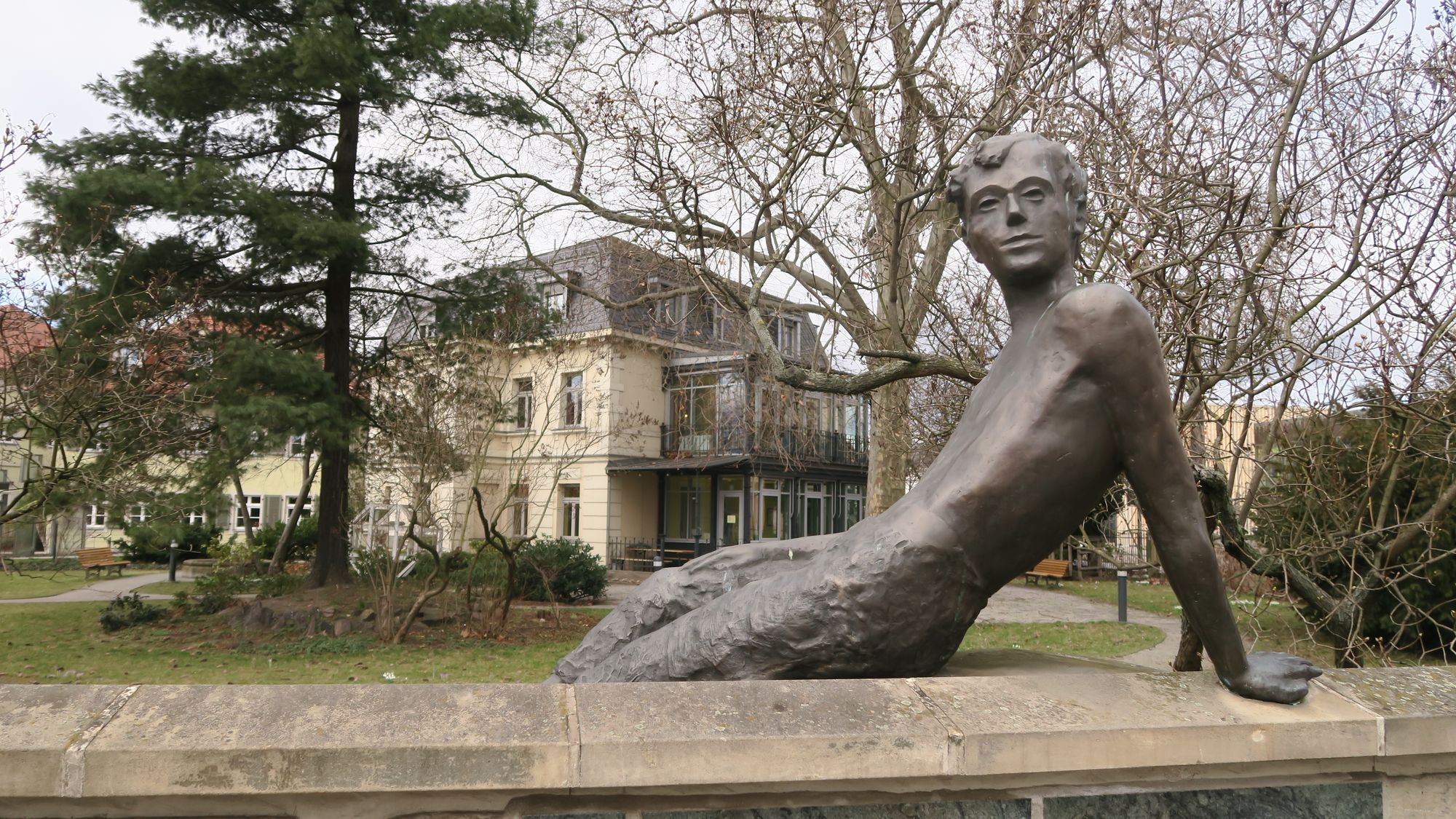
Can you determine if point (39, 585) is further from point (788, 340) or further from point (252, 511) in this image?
point (788, 340)

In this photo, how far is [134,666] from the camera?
11.7 m

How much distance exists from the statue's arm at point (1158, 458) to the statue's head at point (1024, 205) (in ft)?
1.03

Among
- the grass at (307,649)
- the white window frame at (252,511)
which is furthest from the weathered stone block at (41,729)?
the white window frame at (252,511)

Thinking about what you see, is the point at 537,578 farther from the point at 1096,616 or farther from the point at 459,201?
the point at 1096,616

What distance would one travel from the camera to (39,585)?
23641 mm

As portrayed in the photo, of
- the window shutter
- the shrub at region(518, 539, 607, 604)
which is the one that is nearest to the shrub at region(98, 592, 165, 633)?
the shrub at region(518, 539, 607, 604)

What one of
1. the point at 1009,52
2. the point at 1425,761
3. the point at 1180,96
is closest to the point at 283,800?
the point at 1425,761

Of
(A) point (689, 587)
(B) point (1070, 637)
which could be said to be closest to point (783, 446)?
(B) point (1070, 637)

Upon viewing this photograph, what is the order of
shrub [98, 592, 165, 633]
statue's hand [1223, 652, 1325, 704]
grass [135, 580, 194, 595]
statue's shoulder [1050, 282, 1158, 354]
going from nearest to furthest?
statue's hand [1223, 652, 1325, 704] < statue's shoulder [1050, 282, 1158, 354] < shrub [98, 592, 165, 633] < grass [135, 580, 194, 595]

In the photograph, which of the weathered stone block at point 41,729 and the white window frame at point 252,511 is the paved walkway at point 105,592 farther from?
the weathered stone block at point 41,729

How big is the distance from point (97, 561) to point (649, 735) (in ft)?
95.2

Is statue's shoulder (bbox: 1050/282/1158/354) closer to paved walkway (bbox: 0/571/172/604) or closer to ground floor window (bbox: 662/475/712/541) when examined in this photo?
paved walkway (bbox: 0/571/172/604)

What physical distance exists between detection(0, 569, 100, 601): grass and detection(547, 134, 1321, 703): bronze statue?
72.5ft

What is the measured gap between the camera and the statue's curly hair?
2.99 meters
